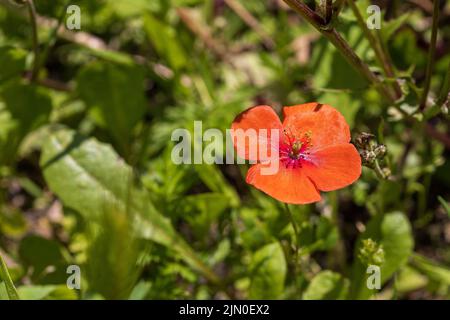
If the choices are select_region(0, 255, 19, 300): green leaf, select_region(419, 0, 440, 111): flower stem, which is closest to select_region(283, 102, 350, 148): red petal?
select_region(419, 0, 440, 111): flower stem

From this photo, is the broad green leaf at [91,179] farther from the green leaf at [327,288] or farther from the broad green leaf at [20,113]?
the green leaf at [327,288]

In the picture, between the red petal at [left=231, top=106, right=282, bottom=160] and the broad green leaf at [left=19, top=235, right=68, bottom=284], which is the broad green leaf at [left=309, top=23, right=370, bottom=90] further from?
the broad green leaf at [left=19, top=235, right=68, bottom=284]

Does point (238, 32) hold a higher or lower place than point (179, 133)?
higher
